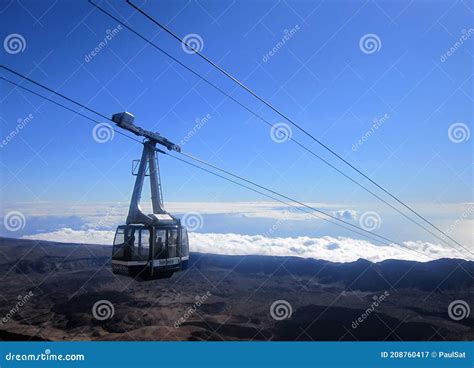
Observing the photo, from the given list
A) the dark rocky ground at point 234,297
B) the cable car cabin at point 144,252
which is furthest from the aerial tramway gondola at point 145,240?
the dark rocky ground at point 234,297

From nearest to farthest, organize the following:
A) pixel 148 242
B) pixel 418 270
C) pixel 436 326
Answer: pixel 148 242 → pixel 436 326 → pixel 418 270

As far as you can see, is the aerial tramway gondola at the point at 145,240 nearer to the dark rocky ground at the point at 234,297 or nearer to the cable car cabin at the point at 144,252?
the cable car cabin at the point at 144,252

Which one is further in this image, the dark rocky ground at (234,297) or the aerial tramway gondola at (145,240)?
the dark rocky ground at (234,297)

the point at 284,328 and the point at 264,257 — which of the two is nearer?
the point at 284,328

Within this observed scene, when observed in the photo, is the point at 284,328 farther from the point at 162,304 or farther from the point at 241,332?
the point at 162,304

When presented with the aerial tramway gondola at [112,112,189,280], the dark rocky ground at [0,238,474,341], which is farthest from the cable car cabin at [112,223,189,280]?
the dark rocky ground at [0,238,474,341]

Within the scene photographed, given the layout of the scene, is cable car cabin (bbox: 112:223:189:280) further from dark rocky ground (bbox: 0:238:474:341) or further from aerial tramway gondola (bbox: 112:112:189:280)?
dark rocky ground (bbox: 0:238:474:341)

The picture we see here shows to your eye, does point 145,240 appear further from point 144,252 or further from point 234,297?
point 234,297

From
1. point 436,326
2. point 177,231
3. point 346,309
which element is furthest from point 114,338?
point 436,326

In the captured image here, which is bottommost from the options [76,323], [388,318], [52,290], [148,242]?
[52,290]
